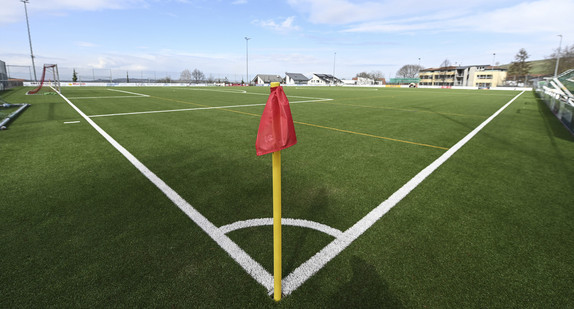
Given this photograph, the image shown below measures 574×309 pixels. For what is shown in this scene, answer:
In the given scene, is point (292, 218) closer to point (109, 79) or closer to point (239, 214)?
point (239, 214)

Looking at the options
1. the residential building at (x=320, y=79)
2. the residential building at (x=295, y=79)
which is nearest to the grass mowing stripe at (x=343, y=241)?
the residential building at (x=295, y=79)

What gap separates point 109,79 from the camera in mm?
62406

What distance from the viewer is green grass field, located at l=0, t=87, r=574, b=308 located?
6.93ft

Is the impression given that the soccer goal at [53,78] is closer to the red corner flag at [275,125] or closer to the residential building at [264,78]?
the red corner flag at [275,125]

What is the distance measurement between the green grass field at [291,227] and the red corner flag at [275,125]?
121cm

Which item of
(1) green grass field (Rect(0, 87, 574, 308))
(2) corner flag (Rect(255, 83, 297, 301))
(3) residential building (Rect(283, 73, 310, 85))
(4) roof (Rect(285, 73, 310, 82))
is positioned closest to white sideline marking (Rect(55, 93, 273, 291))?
(1) green grass field (Rect(0, 87, 574, 308))

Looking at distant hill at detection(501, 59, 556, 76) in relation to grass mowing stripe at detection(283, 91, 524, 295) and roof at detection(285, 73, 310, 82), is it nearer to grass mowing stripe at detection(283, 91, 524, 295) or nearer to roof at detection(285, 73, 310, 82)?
roof at detection(285, 73, 310, 82)

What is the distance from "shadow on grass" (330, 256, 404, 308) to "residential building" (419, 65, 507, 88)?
102 meters

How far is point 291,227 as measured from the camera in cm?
299

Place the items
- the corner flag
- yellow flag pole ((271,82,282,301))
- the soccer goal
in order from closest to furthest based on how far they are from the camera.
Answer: the corner flag, yellow flag pole ((271,82,282,301)), the soccer goal

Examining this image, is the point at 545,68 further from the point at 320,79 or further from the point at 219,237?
the point at 219,237

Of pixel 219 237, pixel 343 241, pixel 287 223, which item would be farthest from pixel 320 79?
pixel 219 237

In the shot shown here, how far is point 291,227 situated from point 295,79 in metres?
118

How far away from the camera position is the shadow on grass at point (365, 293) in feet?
6.63
